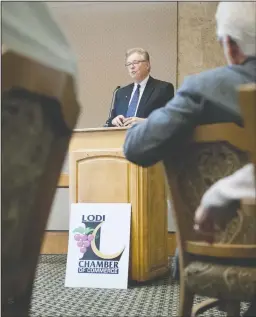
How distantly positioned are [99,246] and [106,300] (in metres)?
0.37

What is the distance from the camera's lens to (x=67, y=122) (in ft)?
2.53

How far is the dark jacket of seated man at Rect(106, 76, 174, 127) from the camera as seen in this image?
3.20 m

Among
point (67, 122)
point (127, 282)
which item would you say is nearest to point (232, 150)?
point (67, 122)

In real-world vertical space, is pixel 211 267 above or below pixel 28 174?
below

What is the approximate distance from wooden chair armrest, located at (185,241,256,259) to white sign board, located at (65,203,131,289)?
1345 mm

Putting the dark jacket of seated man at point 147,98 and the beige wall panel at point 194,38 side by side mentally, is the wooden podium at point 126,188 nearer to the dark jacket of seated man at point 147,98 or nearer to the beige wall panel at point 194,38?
the dark jacket of seated man at point 147,98

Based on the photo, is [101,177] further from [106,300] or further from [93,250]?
[106,300]

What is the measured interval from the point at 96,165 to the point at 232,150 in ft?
5.21

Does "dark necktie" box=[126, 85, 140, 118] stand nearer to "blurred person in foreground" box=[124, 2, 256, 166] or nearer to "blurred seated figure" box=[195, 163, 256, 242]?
"blurred person in foreground" box=[124, 2, 256, 166]

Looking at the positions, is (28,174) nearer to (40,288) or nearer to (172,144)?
(172,144)

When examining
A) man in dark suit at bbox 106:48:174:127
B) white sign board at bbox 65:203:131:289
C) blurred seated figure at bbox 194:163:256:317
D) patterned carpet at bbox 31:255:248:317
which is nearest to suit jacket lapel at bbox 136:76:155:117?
man in dark suit at bbox 106:48:174:127

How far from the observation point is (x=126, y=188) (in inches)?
104

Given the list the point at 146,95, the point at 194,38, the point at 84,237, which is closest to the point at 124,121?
the point at 146,95

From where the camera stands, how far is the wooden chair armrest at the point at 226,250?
118cm
